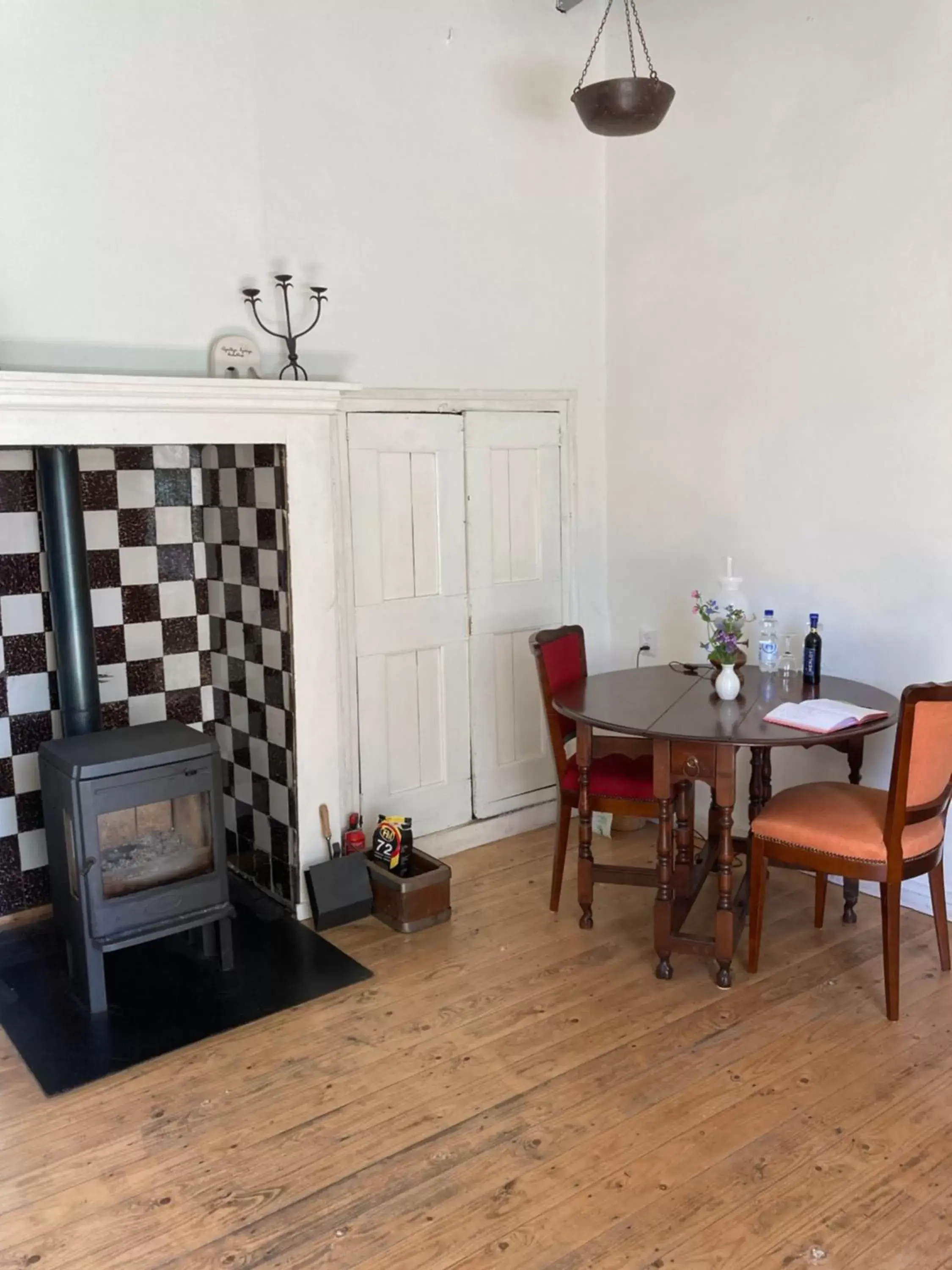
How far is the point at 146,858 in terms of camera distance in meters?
2.86

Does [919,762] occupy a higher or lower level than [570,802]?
higher

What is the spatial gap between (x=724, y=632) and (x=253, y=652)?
153cm

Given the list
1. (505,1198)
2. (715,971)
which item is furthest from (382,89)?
(505,1198)

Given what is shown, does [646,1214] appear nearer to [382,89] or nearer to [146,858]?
[146,858]

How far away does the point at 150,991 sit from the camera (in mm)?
2924

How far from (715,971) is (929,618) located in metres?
1.26

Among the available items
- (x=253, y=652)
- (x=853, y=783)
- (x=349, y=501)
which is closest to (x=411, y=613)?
(x=349, y=501)

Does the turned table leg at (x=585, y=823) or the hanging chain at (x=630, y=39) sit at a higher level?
the hanging chain at (x=630, y=39)

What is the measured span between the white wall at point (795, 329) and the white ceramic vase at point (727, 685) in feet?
1.85

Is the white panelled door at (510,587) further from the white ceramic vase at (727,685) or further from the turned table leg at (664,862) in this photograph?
the turned table leg at (664,862)

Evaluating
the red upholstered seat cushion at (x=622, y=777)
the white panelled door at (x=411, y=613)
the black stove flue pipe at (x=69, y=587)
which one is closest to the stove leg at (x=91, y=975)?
the black stove flue pipe at (x=69, y=587)

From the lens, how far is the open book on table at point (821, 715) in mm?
2771

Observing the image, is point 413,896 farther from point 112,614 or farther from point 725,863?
point 112,614

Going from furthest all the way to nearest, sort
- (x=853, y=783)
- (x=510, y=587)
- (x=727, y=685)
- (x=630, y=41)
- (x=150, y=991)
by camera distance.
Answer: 1. (x=510, y=587)
2. (x=630, y=41)
3. (x=853, y=783)
4. (x=727, y=685)
5. (x=150, y=991)
